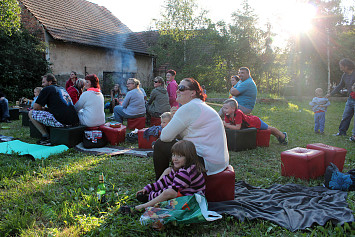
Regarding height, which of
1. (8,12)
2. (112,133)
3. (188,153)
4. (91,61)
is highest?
(8,12)

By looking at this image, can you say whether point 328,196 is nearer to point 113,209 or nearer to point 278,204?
point 278,204

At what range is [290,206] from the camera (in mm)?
3279

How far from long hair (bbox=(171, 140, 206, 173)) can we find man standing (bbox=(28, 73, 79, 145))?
4.08 meters

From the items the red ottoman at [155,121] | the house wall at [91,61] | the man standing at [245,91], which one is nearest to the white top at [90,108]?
the red ottoman at [155,121]

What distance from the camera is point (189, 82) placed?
338 cm

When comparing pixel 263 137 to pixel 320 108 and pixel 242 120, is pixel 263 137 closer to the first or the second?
pixel 242 120

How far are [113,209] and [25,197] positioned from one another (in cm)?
119

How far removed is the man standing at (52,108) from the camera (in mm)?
6121

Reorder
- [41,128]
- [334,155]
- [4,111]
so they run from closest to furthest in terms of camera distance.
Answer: [334,155]
[41,128]
[4,111]

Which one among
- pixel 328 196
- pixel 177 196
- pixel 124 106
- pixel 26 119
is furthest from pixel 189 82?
pixel 26 119

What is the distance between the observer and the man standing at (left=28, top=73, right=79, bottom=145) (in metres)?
6.12

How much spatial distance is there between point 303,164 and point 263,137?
2219 millimetres

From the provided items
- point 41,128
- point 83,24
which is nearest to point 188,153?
point 41,128

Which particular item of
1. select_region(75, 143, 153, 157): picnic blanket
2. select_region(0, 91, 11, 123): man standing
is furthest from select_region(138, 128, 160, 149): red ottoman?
select_region(0, 91, 11, 123): man standing
